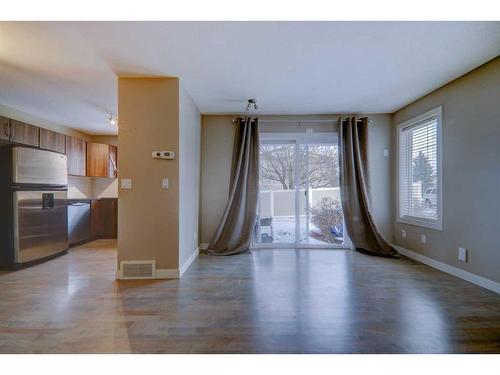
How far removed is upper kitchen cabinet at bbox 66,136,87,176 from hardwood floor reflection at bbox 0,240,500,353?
2395 millimetres

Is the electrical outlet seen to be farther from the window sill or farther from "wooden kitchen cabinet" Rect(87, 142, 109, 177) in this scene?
"wooden kitchen cabinet" Rect(87, 142, 109, 177)

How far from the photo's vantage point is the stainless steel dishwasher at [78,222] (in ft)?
16.3

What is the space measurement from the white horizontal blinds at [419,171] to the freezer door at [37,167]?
5.80m

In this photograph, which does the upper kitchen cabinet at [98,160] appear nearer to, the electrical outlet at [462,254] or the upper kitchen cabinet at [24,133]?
the upper kitchen cabinet at [24,133]

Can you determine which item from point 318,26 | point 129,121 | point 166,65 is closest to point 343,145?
point 318,26

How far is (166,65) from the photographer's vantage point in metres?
2.86

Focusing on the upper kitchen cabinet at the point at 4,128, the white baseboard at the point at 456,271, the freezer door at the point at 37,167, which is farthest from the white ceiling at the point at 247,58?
the white baseboard at the point at 456,271

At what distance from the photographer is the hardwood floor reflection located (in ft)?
6.11

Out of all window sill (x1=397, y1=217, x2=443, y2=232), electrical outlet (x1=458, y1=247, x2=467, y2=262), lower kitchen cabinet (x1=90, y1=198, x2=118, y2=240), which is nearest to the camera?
electrical outlet (x1=458, y1=247, x2=467, y2=262)

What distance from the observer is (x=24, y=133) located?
4.20 metres

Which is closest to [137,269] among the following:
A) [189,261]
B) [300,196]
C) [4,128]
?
[189,261]

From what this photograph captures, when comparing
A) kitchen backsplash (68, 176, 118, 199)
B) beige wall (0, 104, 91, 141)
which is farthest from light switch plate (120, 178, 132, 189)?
kitchen backsplash (68, 176, 118, 199)

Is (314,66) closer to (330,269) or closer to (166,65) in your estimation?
(166,65)
